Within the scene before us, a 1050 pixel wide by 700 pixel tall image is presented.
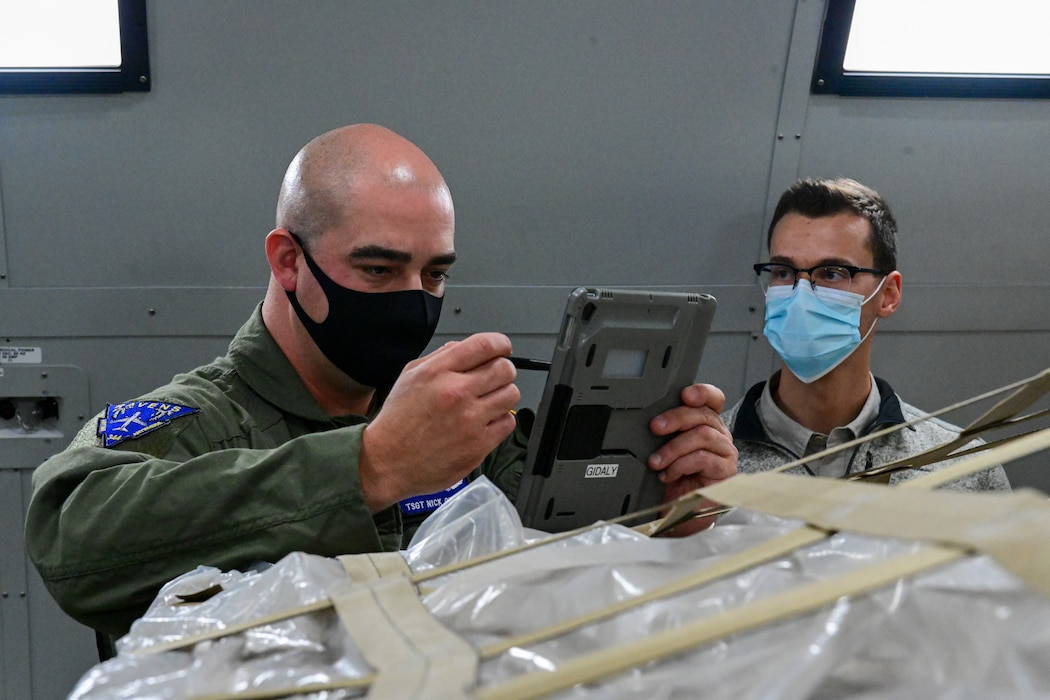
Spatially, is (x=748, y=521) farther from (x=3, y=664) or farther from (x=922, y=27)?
(x=3, y=664)

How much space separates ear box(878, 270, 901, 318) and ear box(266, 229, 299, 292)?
4.23ft

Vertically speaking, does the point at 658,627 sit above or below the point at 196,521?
above

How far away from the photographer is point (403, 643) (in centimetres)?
49

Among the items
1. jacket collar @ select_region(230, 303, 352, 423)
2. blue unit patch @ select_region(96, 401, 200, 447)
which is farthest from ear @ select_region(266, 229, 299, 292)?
blue unit patch @ select_region(96, 401, 200, 447)

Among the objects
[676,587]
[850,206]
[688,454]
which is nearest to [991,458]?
[676,587]

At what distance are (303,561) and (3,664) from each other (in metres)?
1.87

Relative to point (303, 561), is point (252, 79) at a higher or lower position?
higher

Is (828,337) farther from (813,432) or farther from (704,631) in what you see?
(704,631)

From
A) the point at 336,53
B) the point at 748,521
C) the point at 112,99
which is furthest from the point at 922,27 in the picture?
the point at 112,99

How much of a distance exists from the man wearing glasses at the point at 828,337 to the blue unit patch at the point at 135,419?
1.15 m

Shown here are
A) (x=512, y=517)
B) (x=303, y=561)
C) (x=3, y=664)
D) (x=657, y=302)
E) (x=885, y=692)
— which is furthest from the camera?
(x=3, y=664)

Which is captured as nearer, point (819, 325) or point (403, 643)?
point (403, 643)

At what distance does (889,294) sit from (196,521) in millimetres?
1565

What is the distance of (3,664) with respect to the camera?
1.98 m
